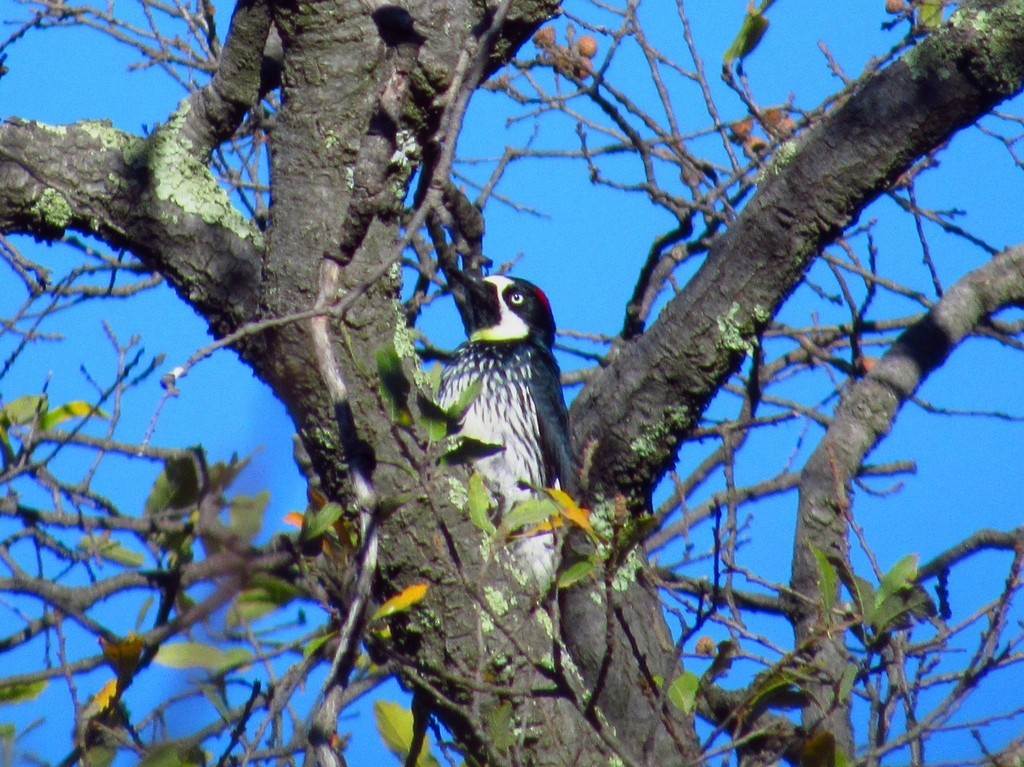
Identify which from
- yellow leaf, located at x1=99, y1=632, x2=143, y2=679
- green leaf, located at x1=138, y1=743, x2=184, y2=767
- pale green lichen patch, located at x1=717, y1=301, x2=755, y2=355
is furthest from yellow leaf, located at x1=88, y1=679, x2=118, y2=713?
pale green lichen patch, located at x1=717, y1=301, x2=755, y2=355

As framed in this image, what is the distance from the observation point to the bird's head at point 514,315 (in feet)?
16.4

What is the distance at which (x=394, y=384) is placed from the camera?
1829 mm

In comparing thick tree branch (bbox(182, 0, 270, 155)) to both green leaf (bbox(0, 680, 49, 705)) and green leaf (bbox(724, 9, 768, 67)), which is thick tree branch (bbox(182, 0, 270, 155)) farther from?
green leaf (bbox(724, 9, 768, 67))

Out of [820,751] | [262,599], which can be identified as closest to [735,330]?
[820,751]

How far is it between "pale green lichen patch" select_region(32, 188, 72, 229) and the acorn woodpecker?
1661 mm

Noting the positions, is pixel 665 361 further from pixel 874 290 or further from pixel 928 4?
pixel 928 4

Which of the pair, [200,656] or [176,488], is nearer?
[200,656]

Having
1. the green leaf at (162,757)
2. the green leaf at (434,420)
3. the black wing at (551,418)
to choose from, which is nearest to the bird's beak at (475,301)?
the black wing at (551,418)

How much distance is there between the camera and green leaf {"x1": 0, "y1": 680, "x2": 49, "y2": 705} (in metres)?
2.50

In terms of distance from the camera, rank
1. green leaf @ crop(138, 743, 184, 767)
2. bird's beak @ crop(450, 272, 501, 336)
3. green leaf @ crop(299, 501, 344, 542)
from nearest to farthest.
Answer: green leaf @ crop(138, 743, 184, 767) → green leaf @ crop(299, 501, 344, 542) → bird's beak @ crop(450, 272, 501, 336)

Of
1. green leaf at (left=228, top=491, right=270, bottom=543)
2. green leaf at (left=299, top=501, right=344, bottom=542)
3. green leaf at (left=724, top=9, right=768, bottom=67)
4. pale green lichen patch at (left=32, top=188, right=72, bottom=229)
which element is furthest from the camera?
green leaf at (left=724, top=9, right=768, bottom=67)

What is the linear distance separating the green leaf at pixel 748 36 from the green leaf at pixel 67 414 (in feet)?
7.27

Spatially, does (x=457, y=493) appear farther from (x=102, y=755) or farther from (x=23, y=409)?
(x=23, y=409)

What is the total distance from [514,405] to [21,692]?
2239mm
